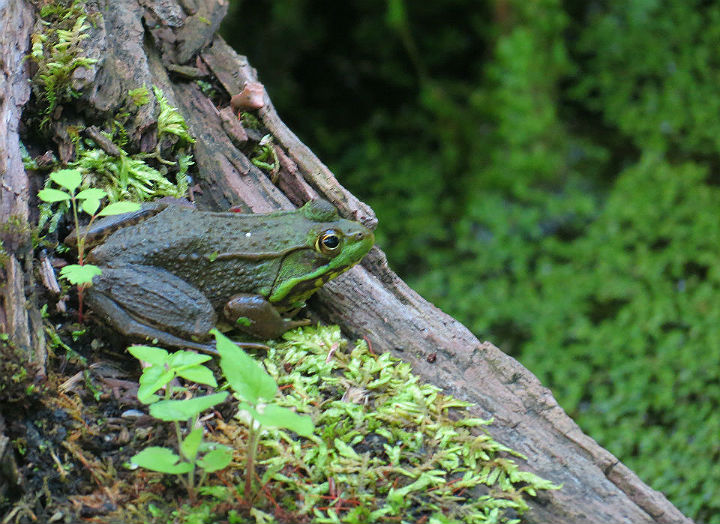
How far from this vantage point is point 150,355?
1.94m

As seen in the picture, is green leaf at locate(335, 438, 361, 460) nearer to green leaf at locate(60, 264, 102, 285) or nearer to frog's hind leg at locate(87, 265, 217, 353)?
frog's hind leg at locate(87, 265, 217, 353)

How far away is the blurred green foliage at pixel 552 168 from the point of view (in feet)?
15.1

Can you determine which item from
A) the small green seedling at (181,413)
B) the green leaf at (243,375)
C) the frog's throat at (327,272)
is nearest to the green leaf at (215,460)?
the small green seedling at (181,413)

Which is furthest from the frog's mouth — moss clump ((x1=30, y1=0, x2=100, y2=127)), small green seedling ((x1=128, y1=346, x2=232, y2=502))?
moss clump ((x1=30, y1=0, x2=100, y2=127))

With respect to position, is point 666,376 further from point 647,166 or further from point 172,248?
point 172,248

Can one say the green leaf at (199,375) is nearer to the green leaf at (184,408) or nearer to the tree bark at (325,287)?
the green leaf at (184,408)

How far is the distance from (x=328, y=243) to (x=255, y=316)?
0.38 metres

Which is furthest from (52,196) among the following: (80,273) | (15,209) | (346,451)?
(346,451)

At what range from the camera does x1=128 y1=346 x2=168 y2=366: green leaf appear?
1.92m

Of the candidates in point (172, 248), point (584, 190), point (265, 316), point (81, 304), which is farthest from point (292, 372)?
point (584, 190)

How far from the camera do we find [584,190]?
18.9 ft

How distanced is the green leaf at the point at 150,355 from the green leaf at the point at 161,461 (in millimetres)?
249

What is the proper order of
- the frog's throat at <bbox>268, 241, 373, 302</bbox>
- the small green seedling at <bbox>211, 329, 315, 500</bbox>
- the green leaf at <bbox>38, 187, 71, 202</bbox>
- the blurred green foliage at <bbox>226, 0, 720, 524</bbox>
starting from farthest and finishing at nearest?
the blurred green foliage at <bbox>226, 0, 720, 524</bbox> → the frog's throat at <bbox>268, 241, 373, 302</bbox> → the green leaf at <bbox>38, 187, 71, 202</bbox> → the small green seedling at <bbox>211, 329, 315, 500</bbox>

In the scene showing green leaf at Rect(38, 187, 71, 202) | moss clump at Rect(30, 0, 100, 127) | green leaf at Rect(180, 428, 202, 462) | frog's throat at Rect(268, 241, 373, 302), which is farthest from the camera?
moss clump at Rect(30, 0, 100, 127)
